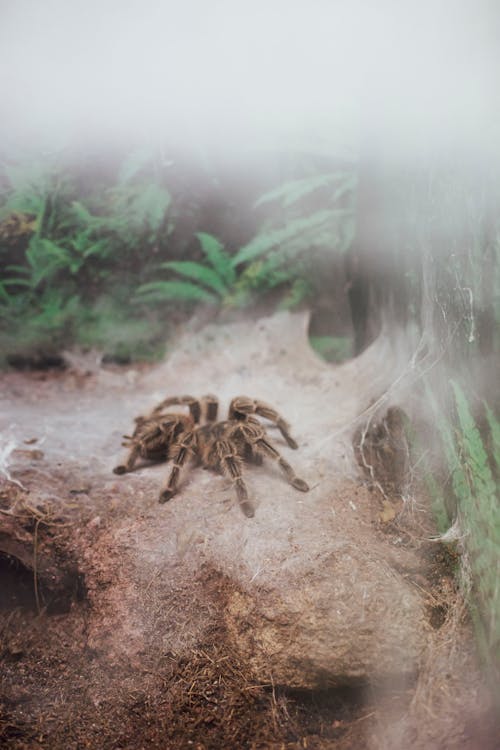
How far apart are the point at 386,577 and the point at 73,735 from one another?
3.08 ft

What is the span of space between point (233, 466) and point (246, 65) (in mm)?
1495

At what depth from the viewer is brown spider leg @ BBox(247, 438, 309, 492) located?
2049mm

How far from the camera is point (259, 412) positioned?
2.45m

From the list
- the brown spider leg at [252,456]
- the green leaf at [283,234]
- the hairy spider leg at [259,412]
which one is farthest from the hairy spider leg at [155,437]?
the green leaf at [283,234]

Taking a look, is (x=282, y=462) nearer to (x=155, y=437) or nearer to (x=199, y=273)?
(x=155, y=437)

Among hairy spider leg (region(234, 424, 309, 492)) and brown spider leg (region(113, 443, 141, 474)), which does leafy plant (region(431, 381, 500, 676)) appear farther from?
brown spider leg (region(113, 443, 141, 474))

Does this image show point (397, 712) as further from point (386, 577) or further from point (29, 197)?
point (29, 197)

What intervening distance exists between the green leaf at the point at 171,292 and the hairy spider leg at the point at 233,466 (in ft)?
4.56

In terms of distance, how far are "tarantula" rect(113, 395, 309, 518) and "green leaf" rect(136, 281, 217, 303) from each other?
98cm

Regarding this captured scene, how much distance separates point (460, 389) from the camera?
1.61 metres

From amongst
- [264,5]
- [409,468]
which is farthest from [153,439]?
[264,5]

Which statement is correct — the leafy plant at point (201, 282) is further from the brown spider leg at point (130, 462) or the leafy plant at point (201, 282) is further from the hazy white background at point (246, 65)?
the brown spider leg at point (130, 462)

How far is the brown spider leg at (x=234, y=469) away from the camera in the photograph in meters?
1.90

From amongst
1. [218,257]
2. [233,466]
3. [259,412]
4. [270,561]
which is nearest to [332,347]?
[218,257]
